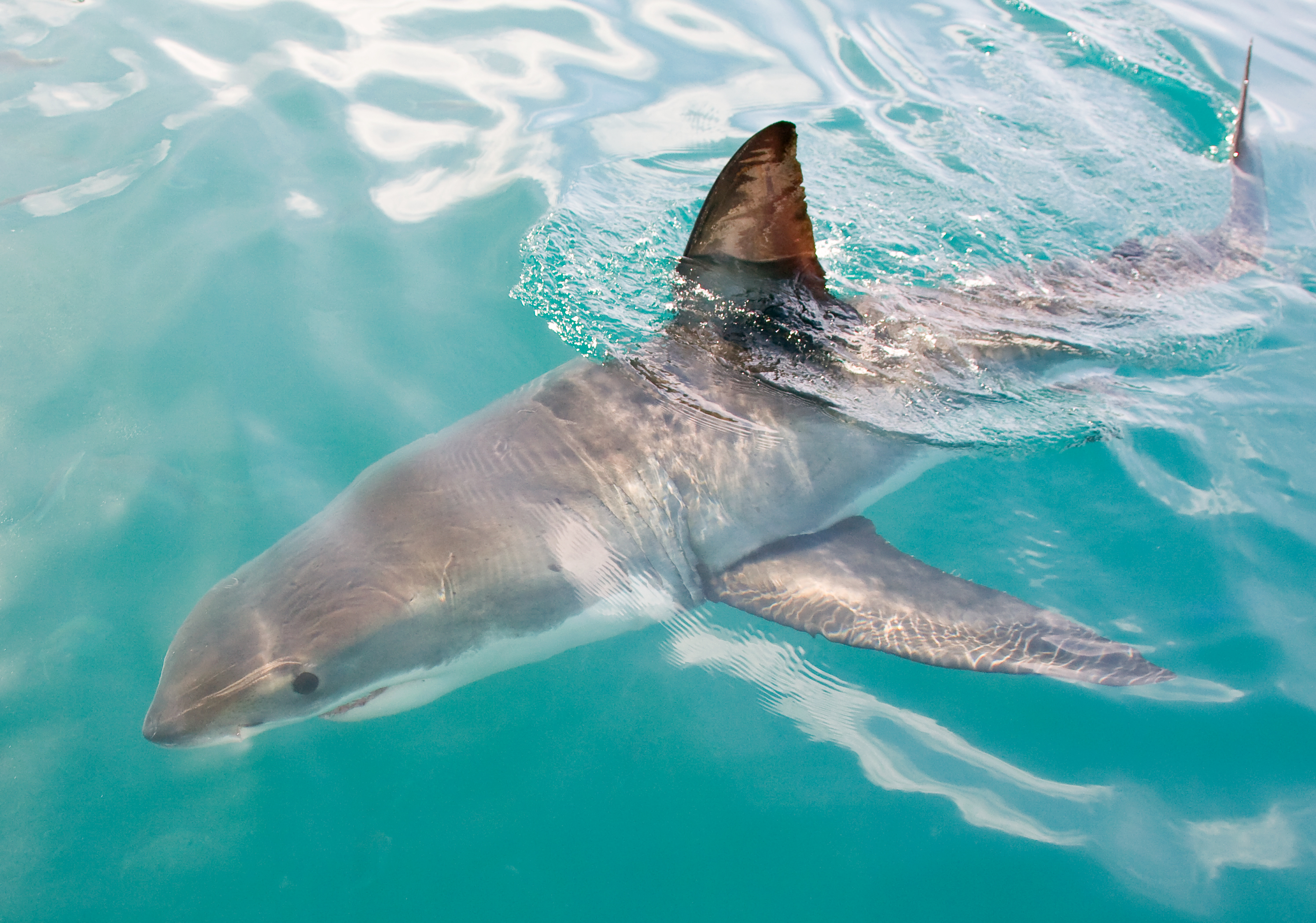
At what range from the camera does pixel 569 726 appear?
3.06 m

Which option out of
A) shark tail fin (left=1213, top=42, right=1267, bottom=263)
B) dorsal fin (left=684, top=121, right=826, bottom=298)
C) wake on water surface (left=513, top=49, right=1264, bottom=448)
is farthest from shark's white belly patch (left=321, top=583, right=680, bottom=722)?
shark tail fin (left=1213, top=42, right=1267, bottom=263)

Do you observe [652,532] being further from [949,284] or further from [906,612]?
[949,284]

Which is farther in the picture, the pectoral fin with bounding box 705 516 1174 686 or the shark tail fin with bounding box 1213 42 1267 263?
the shark tail fin with bounding box 1213 42 1267 263

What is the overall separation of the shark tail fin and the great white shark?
225cm

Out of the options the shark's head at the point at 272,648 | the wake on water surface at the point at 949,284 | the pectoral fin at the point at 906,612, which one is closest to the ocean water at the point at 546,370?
the wake on water surface at the point at 949,284

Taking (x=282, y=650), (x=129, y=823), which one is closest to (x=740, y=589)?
(x=282, y=650)

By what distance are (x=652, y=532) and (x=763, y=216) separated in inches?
A: 56.5

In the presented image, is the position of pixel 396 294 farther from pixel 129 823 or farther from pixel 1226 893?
pixel 1226 893

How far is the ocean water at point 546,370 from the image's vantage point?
8.64 ft

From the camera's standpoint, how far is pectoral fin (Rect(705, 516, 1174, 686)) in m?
2.90

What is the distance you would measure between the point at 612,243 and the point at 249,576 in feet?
9.23

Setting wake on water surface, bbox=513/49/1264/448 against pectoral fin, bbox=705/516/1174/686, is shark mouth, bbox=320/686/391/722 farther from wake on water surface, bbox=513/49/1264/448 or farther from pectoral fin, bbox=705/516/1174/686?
wake on water surface, bbox=513/49/1264/448

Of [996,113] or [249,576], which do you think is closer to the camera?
[249,576]

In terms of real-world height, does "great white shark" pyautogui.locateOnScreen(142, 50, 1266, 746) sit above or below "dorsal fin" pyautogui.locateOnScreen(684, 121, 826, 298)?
below
